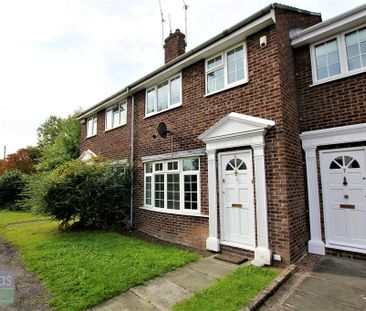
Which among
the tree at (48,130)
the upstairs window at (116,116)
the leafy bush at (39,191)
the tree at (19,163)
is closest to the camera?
the leafy bush at (39,191)

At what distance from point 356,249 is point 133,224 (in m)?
7.47

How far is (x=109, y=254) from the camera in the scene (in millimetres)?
6348

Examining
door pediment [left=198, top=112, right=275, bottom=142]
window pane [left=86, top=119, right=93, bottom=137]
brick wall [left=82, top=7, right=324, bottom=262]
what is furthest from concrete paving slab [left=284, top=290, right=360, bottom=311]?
window pane [left=86, top=119, right=93, bottom=137]

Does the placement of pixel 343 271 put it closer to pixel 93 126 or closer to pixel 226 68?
pixel 226 68

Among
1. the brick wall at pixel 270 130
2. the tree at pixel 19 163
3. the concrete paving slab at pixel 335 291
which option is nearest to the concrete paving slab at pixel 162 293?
the concrete paving slab at pixel 335 291

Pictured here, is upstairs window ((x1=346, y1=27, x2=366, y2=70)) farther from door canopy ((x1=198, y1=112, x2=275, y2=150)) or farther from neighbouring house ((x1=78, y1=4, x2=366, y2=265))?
door canopy ((x1=198, y1=112, x2=275, y2=150))

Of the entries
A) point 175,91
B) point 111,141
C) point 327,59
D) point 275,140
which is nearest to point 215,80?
point 175,91

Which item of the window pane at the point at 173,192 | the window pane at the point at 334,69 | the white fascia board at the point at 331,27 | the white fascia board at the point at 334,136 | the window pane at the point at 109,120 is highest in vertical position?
the white fascia board at the point at 331,27

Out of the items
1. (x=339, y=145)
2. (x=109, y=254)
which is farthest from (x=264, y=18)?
(x=109, y=254)

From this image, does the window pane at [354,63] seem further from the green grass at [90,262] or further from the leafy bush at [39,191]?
the leafy bush at [39,191]

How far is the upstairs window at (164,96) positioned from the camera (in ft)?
28.3

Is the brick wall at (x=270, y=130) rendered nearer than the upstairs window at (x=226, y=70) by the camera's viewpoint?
Yes

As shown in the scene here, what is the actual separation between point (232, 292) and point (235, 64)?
5.71 meters

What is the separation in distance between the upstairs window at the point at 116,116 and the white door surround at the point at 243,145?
553cm
